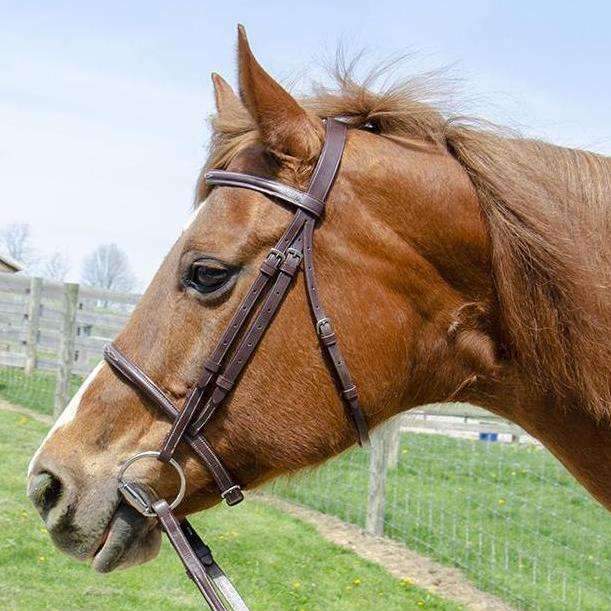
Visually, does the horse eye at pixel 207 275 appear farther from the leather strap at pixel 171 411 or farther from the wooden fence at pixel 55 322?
the wooden fence at pixel 55 322

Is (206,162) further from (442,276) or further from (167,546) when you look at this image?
(167,546)

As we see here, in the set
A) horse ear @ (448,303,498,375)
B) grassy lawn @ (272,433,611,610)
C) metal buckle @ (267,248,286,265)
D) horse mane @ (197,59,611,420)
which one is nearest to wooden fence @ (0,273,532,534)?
grassy lawn @ (272,433,611,610)

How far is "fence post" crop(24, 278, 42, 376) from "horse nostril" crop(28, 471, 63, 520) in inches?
496

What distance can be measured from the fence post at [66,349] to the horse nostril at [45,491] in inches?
388

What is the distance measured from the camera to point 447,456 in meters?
10.3

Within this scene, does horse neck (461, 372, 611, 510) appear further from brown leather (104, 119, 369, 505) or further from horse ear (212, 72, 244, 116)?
horse ear (212, 72, 244, 116)

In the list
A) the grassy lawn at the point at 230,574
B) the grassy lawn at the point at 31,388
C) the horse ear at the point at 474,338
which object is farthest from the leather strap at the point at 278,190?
the grassy lawn at the point at 31,388

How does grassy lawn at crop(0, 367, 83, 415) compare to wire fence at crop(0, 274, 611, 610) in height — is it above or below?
below

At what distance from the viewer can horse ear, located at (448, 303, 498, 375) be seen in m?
2.44

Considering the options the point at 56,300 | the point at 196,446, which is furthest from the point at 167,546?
the point at 56,300

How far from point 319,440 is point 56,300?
1293 cm

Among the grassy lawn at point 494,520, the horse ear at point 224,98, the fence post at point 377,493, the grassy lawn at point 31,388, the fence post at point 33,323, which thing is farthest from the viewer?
the fence post at point 33,323

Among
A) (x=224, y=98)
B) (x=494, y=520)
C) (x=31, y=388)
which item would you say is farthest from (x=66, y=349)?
(x=224, y=98)

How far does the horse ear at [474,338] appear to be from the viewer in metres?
2.44
